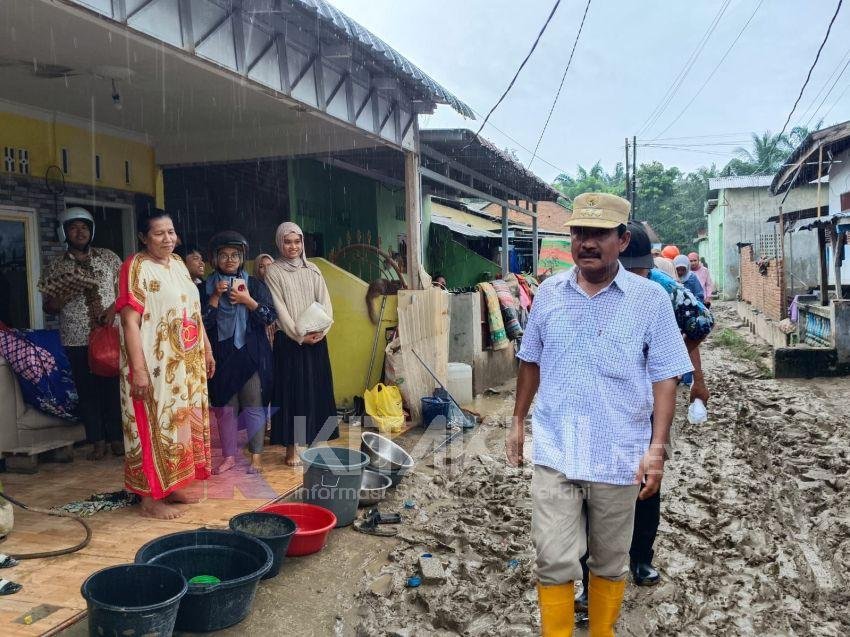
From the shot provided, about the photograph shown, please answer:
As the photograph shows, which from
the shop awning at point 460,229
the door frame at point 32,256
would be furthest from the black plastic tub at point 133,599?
the shop awning at point 460,229

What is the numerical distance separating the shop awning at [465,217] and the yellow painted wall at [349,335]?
1296 cm

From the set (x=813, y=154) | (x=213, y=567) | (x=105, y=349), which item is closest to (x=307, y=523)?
(x=213, y=567)

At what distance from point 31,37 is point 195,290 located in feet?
6.63

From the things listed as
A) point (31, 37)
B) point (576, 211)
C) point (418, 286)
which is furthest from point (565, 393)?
point (418, 286)

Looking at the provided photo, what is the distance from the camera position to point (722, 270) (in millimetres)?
29469

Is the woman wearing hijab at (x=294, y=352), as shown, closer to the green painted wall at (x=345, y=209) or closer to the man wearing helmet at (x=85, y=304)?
the man wearing helmet at (x=85, y=304)

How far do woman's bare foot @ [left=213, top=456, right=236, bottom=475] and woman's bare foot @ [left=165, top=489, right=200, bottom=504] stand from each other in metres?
0.63

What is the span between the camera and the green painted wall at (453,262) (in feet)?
52.6

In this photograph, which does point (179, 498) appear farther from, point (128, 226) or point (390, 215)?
point (390, 215)

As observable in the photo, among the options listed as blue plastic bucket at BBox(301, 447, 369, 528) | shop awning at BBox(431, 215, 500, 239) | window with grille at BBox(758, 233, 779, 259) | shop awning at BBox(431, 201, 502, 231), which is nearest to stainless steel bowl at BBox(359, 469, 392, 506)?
blue plastic bucket at BBox(301, 447, 369, 528)

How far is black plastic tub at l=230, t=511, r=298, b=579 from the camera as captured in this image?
369 centimetres

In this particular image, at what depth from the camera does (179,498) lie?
14.8 ft

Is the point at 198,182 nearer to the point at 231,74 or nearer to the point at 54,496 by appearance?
the point at 231,74

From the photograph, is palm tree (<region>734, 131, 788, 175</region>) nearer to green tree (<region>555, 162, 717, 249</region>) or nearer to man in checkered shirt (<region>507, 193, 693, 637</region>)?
green tree (<region>555, 162, 717, 249</region>)
